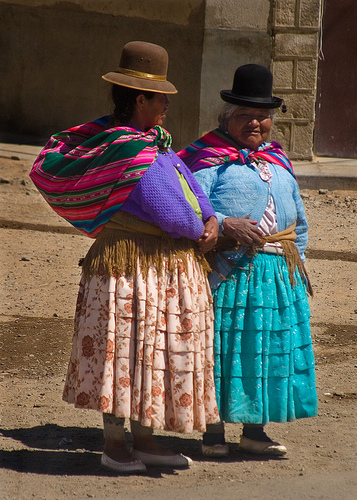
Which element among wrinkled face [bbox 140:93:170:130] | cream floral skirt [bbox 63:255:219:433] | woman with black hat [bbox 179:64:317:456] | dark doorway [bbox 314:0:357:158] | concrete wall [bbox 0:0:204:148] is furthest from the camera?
dark doorway [bbox 314:0:357:158]

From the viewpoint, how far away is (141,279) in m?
3.38

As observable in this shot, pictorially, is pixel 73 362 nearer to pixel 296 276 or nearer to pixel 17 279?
pixel 296 276

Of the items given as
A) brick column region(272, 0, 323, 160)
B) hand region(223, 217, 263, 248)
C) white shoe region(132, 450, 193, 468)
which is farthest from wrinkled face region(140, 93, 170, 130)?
brick column region(272, 0, 323, 160)

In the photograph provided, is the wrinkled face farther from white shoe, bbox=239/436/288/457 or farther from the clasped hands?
white shoe, bbox=239/436/288/457

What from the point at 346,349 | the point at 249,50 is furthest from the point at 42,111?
the point at 346,349

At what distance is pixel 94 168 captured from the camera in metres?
3.38

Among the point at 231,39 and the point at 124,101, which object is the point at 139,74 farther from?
the point at 231,39

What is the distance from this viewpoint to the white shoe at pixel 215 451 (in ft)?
12.4

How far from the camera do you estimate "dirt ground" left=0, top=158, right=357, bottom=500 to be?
11.2ft

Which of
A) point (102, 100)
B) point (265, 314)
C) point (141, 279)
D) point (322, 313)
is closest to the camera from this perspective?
point (141, 279)

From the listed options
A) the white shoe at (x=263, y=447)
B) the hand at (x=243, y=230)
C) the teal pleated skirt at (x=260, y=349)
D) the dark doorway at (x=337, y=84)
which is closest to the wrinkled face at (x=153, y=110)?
the hand at (x=243, y=230)

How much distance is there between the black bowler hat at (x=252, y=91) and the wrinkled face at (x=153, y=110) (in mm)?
471

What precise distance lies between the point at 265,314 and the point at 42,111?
8.78m

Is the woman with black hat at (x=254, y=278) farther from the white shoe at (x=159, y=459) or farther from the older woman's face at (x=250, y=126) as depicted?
the white shoe at (x=159, y=459)
